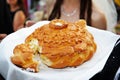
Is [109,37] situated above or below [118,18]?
above

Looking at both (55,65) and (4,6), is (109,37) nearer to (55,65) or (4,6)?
(55,65)

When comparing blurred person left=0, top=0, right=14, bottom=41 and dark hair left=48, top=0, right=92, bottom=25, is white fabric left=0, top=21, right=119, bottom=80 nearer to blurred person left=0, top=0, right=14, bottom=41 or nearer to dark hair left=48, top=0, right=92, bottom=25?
dark hair left=48, top=0, right=92, bottom=25

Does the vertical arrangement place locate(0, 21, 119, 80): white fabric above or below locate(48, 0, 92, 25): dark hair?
above

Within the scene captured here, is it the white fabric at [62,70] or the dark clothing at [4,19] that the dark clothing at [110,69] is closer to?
the white fabric at [62,70]

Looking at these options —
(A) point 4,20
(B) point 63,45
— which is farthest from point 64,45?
(A) point 4,20

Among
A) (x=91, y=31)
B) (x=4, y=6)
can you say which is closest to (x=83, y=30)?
(x=91, y=31)

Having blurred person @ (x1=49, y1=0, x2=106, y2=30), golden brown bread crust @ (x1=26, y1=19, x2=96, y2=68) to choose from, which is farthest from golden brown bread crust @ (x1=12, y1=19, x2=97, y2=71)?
blurred person @ (x1=49, y1=0, x2=106, y2=30)
